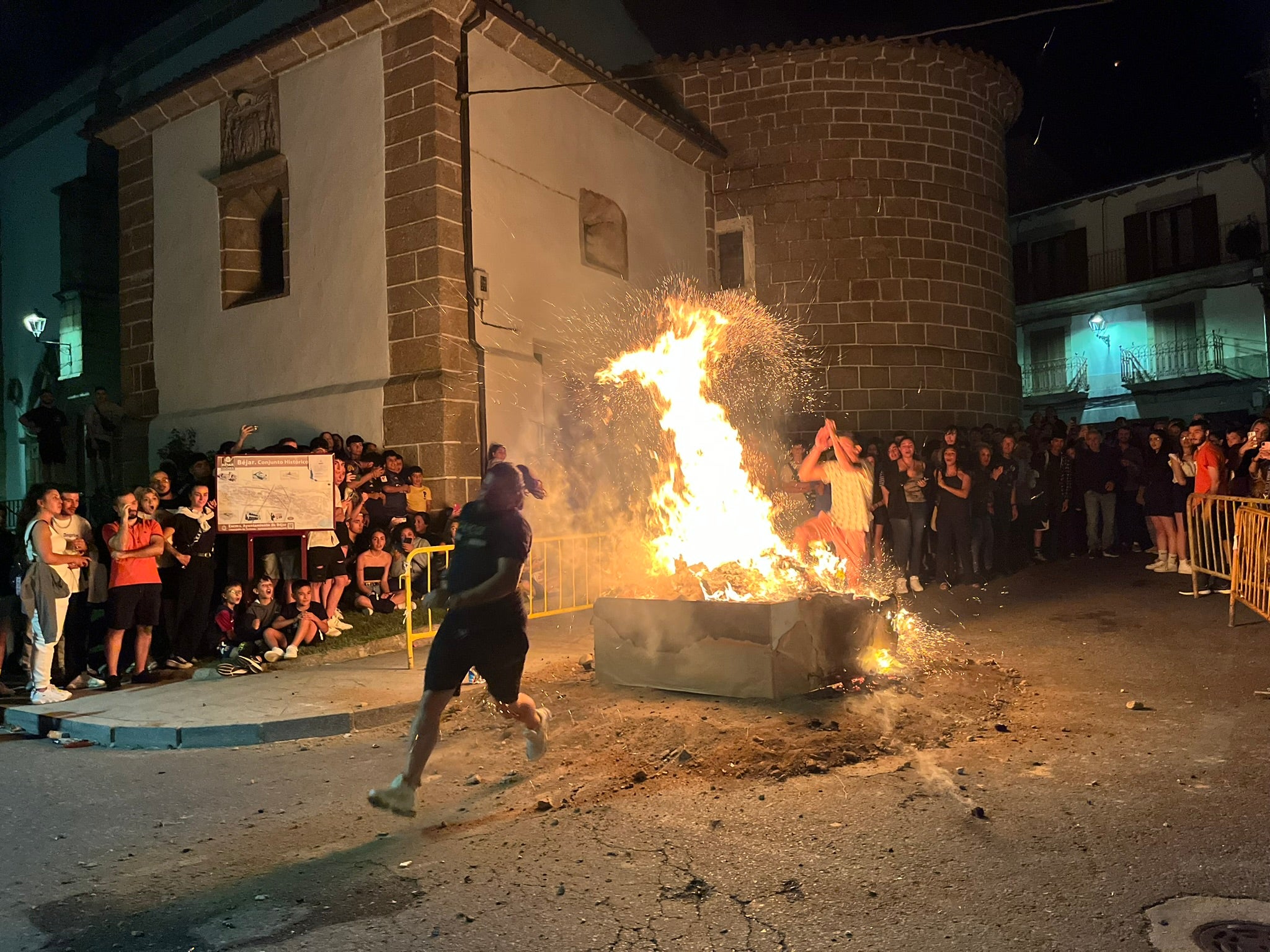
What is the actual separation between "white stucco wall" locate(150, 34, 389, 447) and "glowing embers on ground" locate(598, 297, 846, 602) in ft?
14.1

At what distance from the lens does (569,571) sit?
35.9 feet

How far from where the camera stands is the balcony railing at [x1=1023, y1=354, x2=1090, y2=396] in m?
31.9

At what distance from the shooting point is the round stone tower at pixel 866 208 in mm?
16531

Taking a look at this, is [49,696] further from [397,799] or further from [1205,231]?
[1205,231]

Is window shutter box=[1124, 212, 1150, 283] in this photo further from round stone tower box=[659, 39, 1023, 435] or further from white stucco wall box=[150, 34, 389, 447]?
white stucco wall box=[150, 34, 389, 447]

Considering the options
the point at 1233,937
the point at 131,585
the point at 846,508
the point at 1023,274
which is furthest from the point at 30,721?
the point at 1023,274

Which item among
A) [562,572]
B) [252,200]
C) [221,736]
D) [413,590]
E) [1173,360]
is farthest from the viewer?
[1173,360]

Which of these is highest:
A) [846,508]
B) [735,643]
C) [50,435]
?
[50,435]

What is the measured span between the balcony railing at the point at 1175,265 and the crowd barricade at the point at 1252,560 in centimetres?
2346

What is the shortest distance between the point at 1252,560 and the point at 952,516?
382cm

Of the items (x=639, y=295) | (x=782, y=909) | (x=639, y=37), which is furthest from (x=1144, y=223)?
(x=782, y=909)

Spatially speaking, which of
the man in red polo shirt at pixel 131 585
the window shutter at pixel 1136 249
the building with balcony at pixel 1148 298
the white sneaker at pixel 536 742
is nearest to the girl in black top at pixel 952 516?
the white sneaker at pixel 536 742

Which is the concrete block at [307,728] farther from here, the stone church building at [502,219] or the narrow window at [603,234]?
the narrow window at [603,234]

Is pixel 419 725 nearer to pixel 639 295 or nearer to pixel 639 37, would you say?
pixel 639 295
